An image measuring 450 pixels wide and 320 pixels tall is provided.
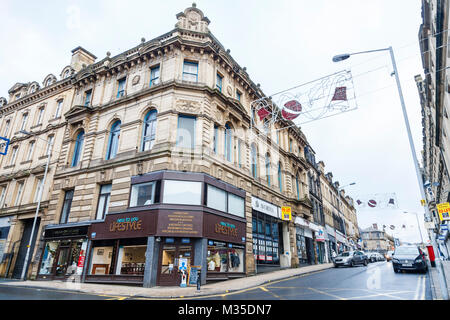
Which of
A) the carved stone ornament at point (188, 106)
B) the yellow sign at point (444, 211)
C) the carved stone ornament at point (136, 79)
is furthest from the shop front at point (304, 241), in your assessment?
the carved stone ornament at point (136, 79)

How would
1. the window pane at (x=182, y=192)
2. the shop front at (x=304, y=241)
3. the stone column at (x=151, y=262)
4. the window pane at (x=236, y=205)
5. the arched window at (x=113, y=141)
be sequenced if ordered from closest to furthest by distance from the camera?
the stone column at (x=151, y=262) < the window pane at (x=182, y=192) < the window pane at (x=236, y=205) < the arched window at (x=113, y=141) < the shop front at (x=304, y=241)

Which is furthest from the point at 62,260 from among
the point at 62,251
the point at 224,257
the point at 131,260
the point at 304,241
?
the point at 304,241

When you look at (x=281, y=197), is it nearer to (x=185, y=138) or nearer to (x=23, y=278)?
(x=185, y=138)

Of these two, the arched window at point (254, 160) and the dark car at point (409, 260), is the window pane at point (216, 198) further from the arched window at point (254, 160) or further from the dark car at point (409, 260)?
the dark car at point (409, 260)

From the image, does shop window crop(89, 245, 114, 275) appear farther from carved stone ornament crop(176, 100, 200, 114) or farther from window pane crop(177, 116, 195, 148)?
carved stone ornament crop(176, 100, 200, 114)

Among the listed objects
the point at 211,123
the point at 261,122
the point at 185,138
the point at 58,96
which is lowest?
the point at 185,138

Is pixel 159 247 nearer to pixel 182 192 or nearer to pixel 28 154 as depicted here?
pixel 182 192

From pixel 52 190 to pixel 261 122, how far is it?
19.8 m

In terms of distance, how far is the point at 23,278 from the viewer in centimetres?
1983

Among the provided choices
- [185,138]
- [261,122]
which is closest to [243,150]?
[261,122]

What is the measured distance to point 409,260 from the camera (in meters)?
15.9

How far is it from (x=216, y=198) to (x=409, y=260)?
493 inches

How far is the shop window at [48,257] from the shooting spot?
19.4m

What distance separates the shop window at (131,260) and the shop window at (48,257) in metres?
7.27
